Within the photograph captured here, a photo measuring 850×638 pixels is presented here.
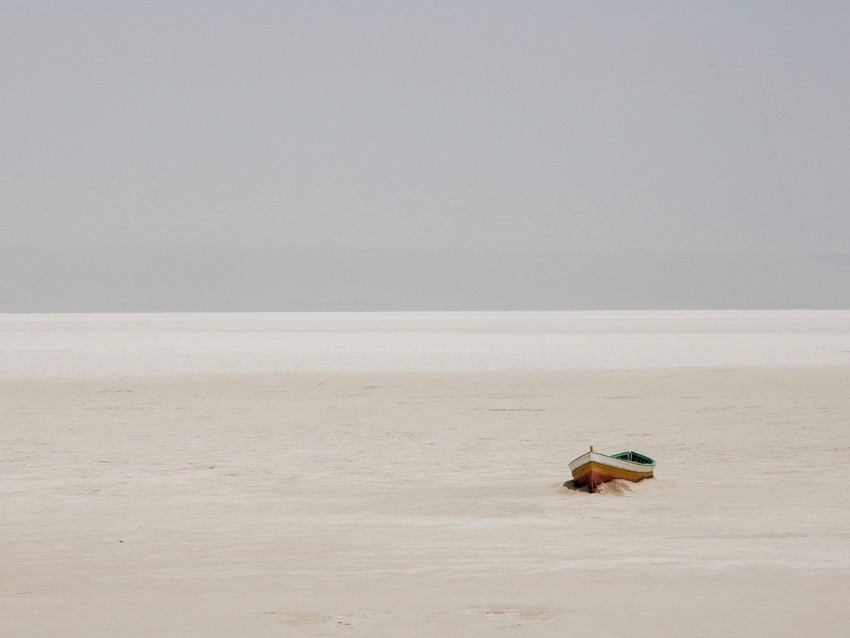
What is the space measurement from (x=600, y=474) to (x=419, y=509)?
1.72m

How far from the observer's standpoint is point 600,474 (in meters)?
11.8

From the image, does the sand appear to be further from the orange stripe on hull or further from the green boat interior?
the green boat interior

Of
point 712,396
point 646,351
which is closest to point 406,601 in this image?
point 712,396

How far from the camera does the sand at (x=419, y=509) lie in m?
Answer: 7.35

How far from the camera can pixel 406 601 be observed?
24.7 feet

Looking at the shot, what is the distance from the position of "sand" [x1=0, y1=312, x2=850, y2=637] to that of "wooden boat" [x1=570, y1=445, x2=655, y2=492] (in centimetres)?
16

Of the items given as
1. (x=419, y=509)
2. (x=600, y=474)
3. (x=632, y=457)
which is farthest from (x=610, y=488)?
(x=419, y=509)

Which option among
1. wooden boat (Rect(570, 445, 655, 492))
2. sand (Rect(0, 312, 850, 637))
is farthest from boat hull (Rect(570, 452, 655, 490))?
sand (Rect(0, 312, 850, 637))

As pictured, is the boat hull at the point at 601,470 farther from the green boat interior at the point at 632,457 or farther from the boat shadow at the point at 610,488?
the green boat interior at the point at 632,457

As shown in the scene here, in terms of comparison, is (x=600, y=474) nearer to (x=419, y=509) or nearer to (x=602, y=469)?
(x=602, y=469)

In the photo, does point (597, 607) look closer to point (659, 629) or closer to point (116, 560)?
point (659, 629)

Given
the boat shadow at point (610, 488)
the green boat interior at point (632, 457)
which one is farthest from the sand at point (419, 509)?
the green boat interior at point (632, 457)

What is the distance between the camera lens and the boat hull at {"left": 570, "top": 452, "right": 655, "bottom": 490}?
11.8 m

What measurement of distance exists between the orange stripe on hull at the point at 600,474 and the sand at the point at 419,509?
13cm
